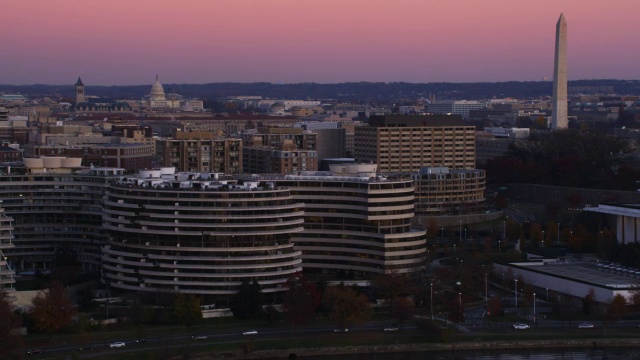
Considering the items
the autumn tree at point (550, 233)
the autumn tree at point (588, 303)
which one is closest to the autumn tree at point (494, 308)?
the autumn tree at point (588, 303)

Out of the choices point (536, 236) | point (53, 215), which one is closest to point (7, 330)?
point (53, 215)

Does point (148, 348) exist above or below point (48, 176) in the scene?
below

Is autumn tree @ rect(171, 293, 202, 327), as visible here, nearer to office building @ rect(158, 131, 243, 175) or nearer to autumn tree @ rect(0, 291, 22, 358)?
autumn tree @ rect(0, 291, 22, 358)

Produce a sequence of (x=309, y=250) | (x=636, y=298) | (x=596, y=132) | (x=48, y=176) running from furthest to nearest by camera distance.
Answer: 1. (x=596, y=132)
2. (x=48, y=176)
3. (x=309, y=250)
4. (x=636, y=298)

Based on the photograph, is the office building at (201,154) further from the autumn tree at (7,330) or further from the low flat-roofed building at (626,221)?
the autumn tree at (7,330)

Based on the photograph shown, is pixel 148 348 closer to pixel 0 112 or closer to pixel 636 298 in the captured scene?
pixel 636 298

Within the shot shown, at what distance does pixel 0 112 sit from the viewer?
325ft

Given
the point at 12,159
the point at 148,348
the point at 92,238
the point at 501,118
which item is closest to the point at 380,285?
the point at 148,348

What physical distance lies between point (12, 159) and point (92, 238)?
21998mm

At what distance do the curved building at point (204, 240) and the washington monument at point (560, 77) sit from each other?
51965 mm

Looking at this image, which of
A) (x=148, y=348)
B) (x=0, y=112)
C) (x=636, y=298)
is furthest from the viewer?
(x=0, y=112)

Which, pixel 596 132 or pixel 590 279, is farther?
pixel 596 132

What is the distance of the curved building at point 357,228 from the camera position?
41875 millimetres

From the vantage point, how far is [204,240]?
126ft
